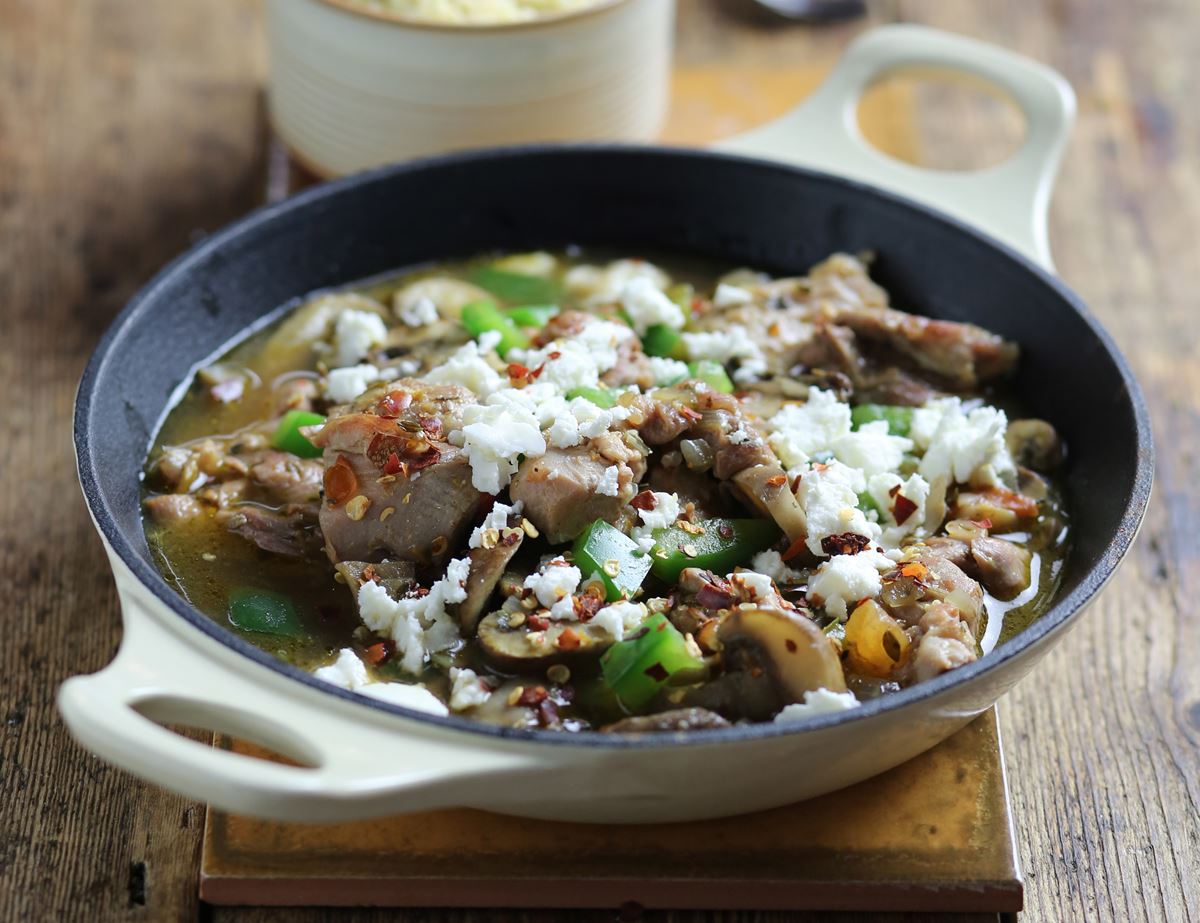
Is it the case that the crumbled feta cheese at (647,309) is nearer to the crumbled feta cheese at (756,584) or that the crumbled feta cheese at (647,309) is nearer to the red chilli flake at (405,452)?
the red chilli flake at (405,452)

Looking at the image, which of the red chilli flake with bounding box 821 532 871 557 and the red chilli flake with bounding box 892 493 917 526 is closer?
the red chilli flake with bounding box 821 532 871 557

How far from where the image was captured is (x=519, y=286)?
4320 mm

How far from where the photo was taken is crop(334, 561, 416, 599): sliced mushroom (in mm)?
3129

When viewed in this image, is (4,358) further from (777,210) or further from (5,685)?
(777,210)

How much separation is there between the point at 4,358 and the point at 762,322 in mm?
2387

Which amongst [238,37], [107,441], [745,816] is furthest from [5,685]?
[238,37]

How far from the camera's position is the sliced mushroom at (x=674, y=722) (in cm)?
271

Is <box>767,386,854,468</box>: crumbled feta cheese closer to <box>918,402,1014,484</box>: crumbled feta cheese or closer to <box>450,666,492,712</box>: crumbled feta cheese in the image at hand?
<box>918,402,1014,484</box>: crumbled feta cheese

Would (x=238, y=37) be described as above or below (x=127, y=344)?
below

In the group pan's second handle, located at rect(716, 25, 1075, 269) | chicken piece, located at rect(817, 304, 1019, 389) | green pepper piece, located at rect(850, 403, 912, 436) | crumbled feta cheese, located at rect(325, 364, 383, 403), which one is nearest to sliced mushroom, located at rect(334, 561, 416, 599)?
crumbled feta cheese, located at rect(325, 364, 383, 403)

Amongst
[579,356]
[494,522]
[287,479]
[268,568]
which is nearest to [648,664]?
[494,522]

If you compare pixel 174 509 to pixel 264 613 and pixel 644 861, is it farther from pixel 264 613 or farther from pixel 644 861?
pixel 644 861

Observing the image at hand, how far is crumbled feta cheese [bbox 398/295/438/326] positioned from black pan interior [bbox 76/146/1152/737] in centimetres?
39

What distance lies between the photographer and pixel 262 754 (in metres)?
3.03
